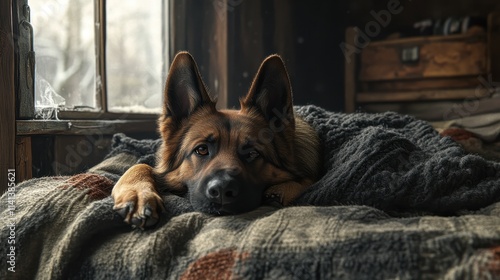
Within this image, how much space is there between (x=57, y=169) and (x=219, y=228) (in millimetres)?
1279

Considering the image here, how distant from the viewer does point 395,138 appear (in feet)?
5.43

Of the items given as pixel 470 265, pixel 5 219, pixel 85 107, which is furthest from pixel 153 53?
pixel 470 265

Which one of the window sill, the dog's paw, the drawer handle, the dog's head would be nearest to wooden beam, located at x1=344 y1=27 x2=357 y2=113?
the drawer handle

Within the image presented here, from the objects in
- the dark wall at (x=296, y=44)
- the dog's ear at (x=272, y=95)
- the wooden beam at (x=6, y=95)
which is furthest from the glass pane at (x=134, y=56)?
the dog's ear at (x=272, y=95)

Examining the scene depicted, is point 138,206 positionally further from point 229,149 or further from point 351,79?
point 351,79

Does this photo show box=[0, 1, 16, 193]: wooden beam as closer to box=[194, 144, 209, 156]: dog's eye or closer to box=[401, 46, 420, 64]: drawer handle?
box=[194, 144, 209, 156]: dog's eye

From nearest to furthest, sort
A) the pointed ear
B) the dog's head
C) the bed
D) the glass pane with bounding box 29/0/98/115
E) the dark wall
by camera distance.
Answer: the bed, the dog's head, the pointed ear, the glass pane with bounding box 29/0/98/115, the dark wall

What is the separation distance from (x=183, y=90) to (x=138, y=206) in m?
0.59

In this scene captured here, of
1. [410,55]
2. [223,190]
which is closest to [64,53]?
[223,190]

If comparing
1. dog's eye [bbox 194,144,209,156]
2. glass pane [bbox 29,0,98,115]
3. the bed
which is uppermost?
glass pane [bbox 29,0,98,115]

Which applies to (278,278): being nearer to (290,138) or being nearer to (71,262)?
(71,262)

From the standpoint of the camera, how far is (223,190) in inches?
57.1

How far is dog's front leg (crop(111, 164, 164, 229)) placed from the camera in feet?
4.45

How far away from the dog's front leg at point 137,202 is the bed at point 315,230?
0.03 metres
